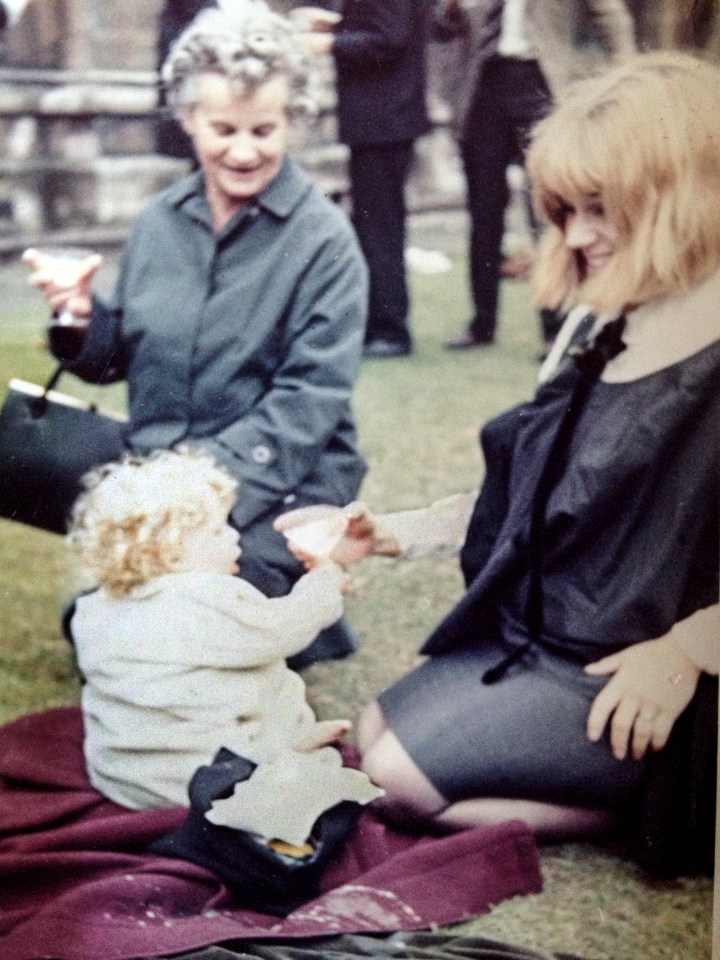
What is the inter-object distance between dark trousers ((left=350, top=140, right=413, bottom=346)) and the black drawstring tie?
0.31 meters

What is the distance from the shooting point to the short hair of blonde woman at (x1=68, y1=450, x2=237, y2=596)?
2484mm

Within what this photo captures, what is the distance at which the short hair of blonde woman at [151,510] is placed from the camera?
248cm

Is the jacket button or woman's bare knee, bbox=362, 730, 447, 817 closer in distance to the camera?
the jacket button

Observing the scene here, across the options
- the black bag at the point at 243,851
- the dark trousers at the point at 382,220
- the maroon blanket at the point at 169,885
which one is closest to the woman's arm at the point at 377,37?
the dark trousers at the point at 382,220

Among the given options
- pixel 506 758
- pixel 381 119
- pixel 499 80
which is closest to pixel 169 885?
pixel 506 758

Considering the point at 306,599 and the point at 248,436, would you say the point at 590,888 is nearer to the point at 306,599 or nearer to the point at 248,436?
the point at 306,599

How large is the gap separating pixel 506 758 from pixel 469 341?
0.74m

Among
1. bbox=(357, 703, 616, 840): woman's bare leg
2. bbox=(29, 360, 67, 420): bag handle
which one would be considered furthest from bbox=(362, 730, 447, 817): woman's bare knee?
bbox=(29, 360, 67, 420): bag handle

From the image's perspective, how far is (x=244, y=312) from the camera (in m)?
2.45

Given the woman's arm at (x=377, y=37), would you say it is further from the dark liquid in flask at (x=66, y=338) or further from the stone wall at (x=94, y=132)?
the dark liquid in flask at (x=66, y=338)

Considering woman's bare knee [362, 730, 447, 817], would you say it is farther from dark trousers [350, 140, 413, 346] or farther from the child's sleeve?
dark trousers [350, 140, 413, 346]

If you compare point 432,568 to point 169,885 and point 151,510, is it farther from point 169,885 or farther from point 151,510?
point 169,885

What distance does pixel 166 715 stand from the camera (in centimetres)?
253

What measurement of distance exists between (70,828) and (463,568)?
826 millimetres
